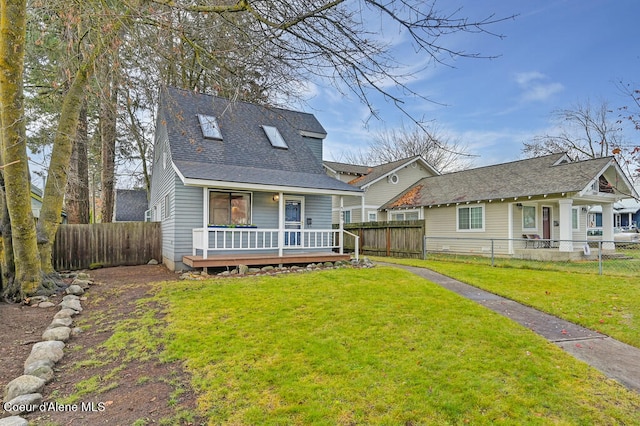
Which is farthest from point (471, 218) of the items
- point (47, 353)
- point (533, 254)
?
point (47, 353)

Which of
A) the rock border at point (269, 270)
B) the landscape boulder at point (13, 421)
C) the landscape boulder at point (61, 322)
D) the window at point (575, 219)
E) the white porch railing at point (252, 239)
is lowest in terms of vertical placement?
the landscape boulder at point (13, 421)

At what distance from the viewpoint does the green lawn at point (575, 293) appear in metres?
5.34

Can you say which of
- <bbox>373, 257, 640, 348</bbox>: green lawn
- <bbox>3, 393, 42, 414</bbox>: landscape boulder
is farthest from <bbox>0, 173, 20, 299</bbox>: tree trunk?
<bbox>373, 257, 640, 348</bbox>: green lawn

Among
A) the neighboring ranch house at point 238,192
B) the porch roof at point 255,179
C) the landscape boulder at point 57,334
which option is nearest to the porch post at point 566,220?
the porch roof at point 255,179

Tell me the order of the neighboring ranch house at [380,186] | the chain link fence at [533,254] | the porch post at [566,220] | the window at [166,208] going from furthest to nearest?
the neighboring ranch house at [380,186], the porch post at [566,220], the chain link fence at [533,254], the window at [166,208]

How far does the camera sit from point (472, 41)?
10.9ft

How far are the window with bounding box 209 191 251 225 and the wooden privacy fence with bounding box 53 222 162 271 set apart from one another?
3313 mm

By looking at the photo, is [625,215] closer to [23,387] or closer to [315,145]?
[315,145]

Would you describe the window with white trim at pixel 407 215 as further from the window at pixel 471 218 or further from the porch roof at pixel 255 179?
the porch roof at pixel 255 179

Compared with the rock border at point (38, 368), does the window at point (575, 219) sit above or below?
above

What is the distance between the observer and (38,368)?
11.8 ft

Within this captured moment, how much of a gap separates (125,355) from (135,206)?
24.4 m

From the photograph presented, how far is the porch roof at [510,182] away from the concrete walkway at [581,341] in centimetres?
934

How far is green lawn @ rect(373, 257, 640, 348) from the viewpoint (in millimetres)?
5340
